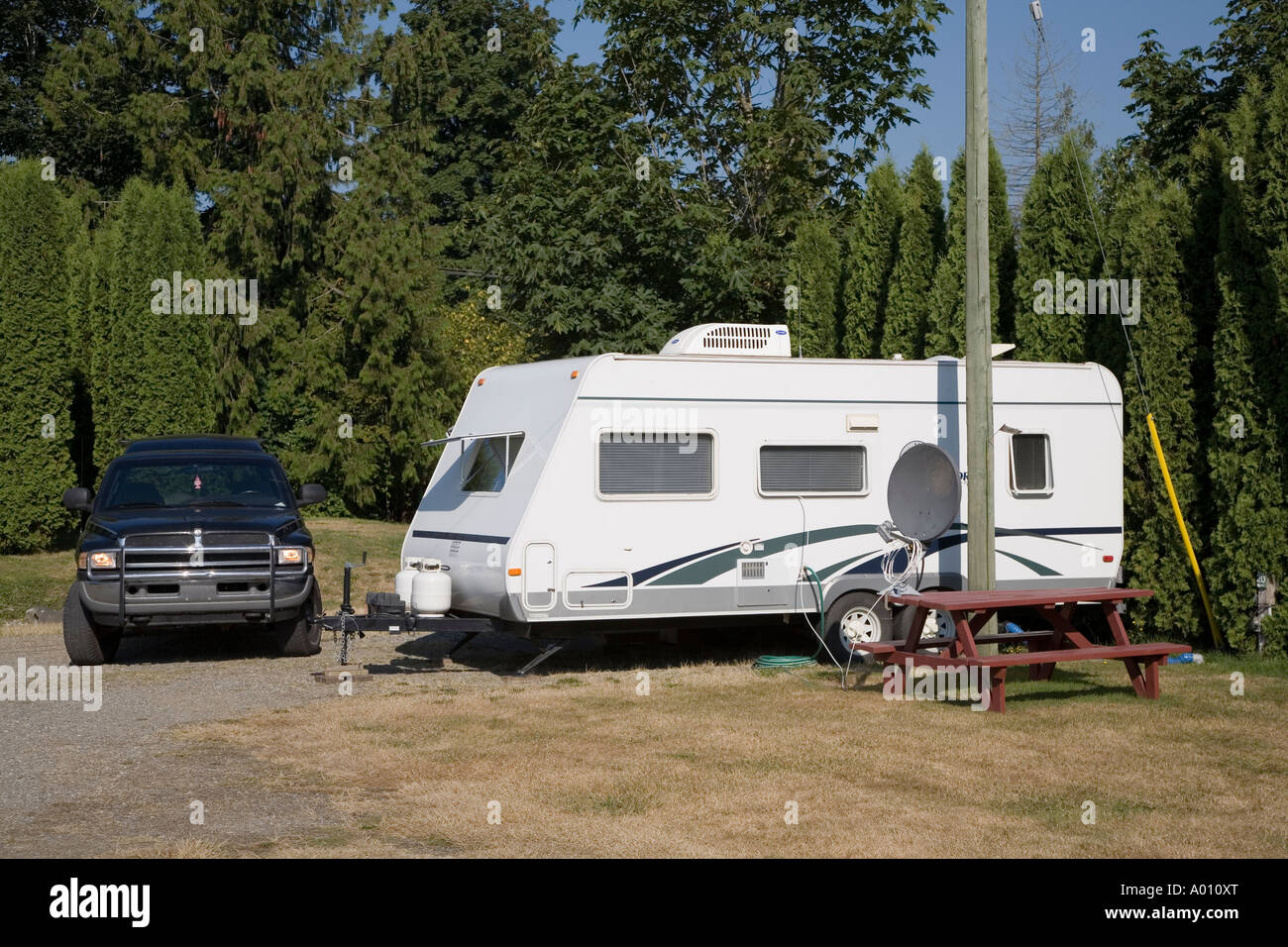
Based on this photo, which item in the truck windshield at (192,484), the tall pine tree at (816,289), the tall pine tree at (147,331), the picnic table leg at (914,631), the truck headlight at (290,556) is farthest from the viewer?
the tall pine tree at (147,331)

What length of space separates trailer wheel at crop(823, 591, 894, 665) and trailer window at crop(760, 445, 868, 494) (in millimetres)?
996

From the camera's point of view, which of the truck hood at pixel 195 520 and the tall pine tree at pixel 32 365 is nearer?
the truck hood at pixel 195 520

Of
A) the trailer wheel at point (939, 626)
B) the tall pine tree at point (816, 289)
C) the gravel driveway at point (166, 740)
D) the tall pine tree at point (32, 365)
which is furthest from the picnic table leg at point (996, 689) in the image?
the tall pine tree at point (32, 365)

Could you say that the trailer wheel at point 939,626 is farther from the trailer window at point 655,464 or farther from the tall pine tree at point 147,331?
the tall pine tree at point 147,331

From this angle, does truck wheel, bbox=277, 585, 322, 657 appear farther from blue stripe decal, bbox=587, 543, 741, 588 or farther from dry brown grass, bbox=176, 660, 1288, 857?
blue stripe decal, bbox=587, 543, 741, 588

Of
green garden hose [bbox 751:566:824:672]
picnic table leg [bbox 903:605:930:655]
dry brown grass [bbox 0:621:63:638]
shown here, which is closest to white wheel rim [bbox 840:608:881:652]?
green garden hose [bbox 751:566:824:672]

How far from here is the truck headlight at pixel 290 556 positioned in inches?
491

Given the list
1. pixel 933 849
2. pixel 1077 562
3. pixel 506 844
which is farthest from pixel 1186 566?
pixel 506 844

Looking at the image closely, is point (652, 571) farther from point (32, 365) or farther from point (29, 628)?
point (32, 365)

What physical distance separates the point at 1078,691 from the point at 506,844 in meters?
5.80

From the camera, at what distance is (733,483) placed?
1220 cm

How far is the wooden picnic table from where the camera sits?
32.2 ft

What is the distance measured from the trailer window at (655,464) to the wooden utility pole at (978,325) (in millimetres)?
2242

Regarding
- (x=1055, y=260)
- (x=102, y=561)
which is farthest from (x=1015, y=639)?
(x=102, y=561)
